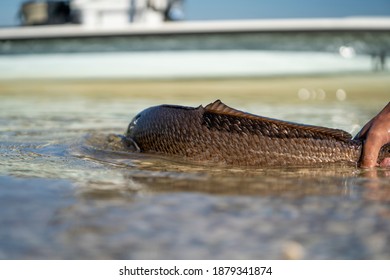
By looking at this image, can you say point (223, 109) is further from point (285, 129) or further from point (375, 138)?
point (375, 138)

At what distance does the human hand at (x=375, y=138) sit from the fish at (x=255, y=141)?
37mm

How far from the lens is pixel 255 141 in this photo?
10.6 feet

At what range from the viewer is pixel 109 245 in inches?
73.4

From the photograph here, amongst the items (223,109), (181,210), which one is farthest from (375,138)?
(181,210)

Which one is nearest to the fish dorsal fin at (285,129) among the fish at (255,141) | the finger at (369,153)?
the fish at (255,141)

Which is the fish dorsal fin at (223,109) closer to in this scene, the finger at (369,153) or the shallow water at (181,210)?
the shallow water at (181,210)

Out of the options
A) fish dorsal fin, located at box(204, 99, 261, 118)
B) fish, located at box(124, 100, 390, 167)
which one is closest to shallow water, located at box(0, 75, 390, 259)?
fish, located at box(124, 100, 390, 167)

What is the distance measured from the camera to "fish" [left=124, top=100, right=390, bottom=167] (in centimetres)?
319

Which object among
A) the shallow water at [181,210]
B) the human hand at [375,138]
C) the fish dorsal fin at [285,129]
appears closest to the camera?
the shallow water at [181,210]

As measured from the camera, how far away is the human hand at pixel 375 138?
10.1 ft

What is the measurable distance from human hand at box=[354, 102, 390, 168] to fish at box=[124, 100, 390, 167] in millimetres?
37

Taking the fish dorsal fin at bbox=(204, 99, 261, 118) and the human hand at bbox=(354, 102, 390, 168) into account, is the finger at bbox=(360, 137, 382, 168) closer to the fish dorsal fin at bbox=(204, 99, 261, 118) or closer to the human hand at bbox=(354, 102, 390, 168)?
the human hand at bbox=(354, 102, 390, 168)
